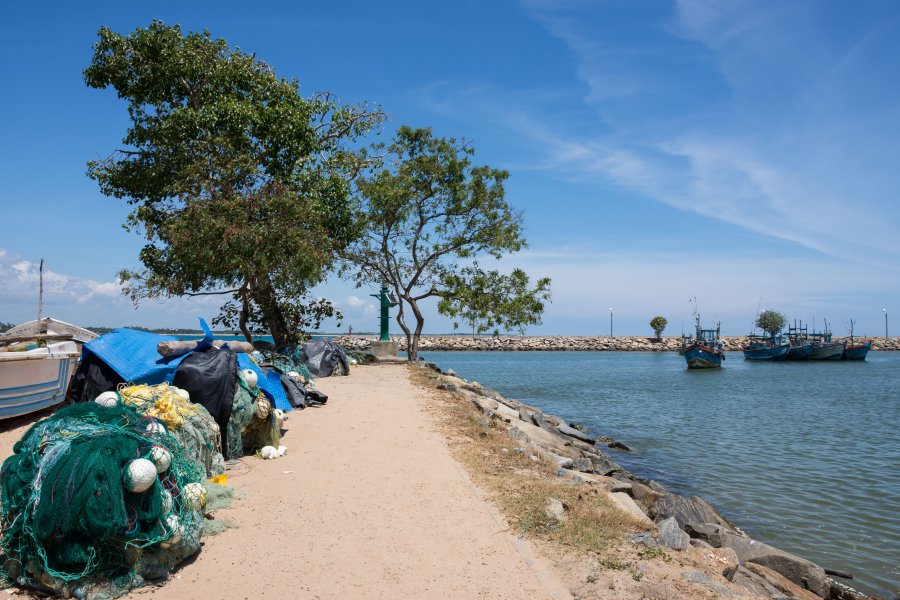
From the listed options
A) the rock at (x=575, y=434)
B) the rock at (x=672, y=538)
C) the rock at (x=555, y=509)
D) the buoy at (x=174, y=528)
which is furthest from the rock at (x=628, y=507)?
the rock at (x=575, y=434)

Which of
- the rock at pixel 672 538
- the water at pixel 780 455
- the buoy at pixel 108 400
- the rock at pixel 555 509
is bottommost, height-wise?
the water at pixel 780 455

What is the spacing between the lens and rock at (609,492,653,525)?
6.24 metres

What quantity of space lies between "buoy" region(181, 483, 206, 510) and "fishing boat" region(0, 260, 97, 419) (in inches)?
235

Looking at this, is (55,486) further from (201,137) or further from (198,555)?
(201,137)

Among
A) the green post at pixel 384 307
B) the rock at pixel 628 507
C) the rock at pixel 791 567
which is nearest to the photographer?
the rock at pixel 791 567

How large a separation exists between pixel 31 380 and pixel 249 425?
14.6 ft

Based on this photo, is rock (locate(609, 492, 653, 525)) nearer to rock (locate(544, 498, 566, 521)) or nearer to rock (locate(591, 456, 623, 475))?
rock (locate(544, 498, 566, 521))

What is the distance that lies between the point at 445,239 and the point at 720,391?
14831mm

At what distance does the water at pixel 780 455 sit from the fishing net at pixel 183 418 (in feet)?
22.7

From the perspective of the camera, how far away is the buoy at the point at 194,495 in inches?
187

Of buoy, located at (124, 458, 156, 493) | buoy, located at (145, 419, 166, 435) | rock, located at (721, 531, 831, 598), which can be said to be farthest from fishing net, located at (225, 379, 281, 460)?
rock, located at (721, 531, 831, 598)

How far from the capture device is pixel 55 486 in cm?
404

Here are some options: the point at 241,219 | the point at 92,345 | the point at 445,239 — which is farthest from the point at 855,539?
the point at 445,239

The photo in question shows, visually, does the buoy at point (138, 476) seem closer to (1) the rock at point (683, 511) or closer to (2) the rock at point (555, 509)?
(2) the rock at point (555, 509)
